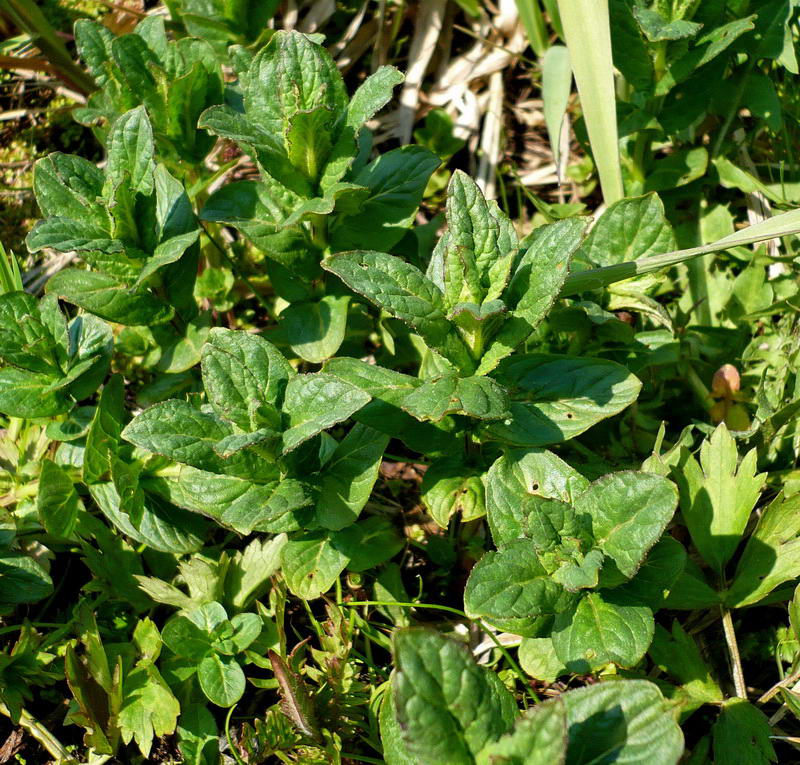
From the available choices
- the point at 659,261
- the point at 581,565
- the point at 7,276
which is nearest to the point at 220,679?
the point at 581,565

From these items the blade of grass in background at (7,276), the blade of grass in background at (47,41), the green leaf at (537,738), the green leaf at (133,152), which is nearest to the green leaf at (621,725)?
the green leaf at (537,738)

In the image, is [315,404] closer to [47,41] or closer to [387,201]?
[387,201]

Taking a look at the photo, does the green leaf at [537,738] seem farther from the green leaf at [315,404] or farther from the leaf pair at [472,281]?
the leaf pair at [472,281]

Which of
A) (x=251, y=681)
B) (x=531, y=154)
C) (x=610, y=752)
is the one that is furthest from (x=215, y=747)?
(x=531, y=154)

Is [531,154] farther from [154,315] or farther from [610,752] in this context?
[610,752]

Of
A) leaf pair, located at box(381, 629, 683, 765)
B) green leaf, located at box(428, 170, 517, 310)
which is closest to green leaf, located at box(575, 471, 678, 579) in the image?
leaf pair, located at box(381, 629, 683, 765)

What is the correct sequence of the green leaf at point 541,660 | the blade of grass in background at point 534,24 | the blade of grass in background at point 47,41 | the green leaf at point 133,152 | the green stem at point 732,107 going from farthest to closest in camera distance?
the blade of grass in background at point 534,24 → the blade of grass in background at point 47,41 → the green stem at point 732,107 → the green leaf at point 133,152 → the green leaf at point 541,660
